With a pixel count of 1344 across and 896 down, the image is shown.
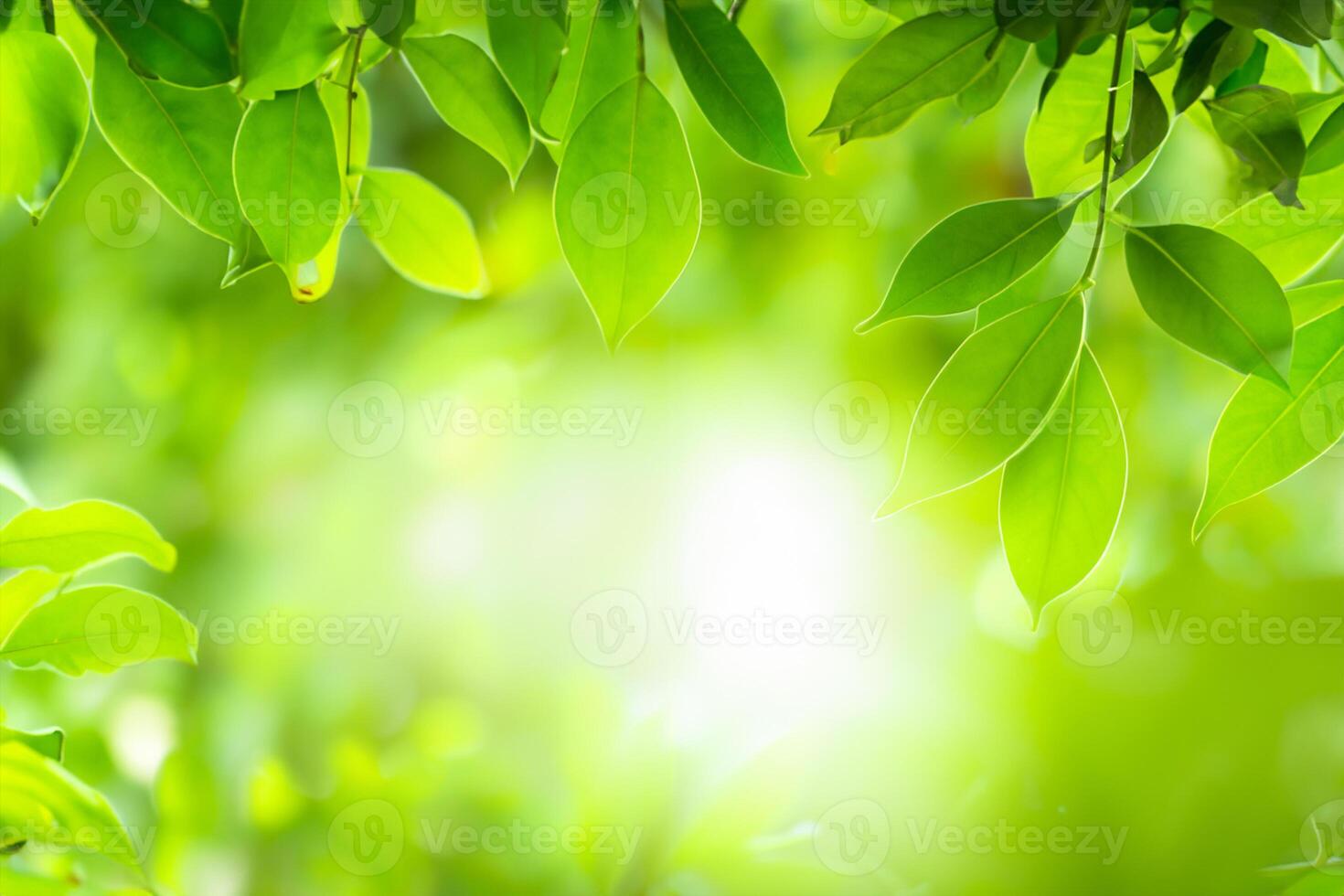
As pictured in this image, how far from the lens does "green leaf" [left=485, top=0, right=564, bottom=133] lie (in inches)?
7.3

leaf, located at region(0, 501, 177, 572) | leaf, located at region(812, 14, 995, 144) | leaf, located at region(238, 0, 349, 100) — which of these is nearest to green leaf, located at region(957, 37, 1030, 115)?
leaf, located at region(812, 14, 995, 144)

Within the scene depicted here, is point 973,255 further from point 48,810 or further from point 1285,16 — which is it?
point 48,810

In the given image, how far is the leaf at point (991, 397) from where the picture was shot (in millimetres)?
189

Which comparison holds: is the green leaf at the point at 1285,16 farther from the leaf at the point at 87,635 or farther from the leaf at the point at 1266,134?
the leaf at the point at 87,635

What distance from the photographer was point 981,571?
0.78 meters

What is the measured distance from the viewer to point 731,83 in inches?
7.3

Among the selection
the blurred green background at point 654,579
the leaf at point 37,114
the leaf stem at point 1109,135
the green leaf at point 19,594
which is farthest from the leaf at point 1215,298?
the blurred green background at point 654,579

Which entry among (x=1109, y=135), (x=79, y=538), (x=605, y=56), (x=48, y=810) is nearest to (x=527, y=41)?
(x=605, y=56)

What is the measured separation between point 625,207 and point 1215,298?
118mm

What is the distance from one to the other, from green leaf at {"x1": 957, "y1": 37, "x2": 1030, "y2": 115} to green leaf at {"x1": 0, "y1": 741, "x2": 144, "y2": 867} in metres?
0.37

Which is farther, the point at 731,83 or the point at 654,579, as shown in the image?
the point at 654,579

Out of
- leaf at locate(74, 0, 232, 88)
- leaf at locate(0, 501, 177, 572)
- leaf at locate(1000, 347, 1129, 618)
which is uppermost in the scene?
leaf at locate(74, 0, 232, 88)

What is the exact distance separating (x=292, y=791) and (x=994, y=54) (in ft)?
2.78

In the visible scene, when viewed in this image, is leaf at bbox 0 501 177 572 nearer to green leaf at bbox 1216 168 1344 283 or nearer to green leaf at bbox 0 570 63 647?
green leaf at bbox 0 570 63 647
